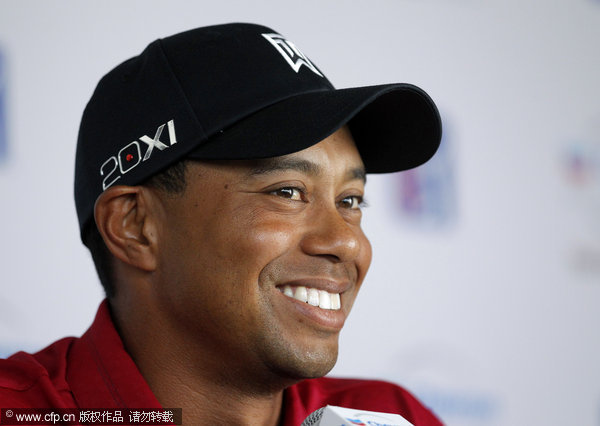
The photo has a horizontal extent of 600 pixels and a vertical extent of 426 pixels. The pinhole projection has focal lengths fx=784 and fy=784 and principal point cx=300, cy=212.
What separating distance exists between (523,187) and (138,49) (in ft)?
4.17

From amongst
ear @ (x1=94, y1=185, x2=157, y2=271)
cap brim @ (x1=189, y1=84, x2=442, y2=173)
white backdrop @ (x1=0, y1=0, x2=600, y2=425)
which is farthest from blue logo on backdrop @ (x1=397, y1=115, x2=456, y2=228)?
ear @ (x1=94, y1=185, x2=157, y2=271)

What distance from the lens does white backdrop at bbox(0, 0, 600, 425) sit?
175cm

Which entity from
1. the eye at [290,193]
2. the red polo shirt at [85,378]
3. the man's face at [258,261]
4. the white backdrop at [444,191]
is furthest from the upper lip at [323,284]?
the white backdrop at [444,191]

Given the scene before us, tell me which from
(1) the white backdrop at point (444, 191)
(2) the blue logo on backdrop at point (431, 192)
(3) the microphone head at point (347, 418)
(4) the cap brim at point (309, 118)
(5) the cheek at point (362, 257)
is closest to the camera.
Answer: (3) the microphone head at point (347, 418)

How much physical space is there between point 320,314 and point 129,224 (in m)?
0.34

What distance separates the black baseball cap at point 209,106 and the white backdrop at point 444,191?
0.47 m

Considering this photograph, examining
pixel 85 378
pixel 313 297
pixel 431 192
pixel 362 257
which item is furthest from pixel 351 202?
pixel 431 192

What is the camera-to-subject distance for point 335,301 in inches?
49.5

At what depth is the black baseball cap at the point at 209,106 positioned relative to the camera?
1172 millimetres

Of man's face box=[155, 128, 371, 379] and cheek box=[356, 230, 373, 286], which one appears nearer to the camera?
man's face box=[155, 128, 371, 379]

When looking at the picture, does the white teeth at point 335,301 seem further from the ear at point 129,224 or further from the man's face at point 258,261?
the ear at point 129,224

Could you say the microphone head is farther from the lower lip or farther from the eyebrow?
the eyebrow

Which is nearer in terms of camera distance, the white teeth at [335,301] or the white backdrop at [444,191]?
the white teeth at [335,301]

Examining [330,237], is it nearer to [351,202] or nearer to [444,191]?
[351,202]
